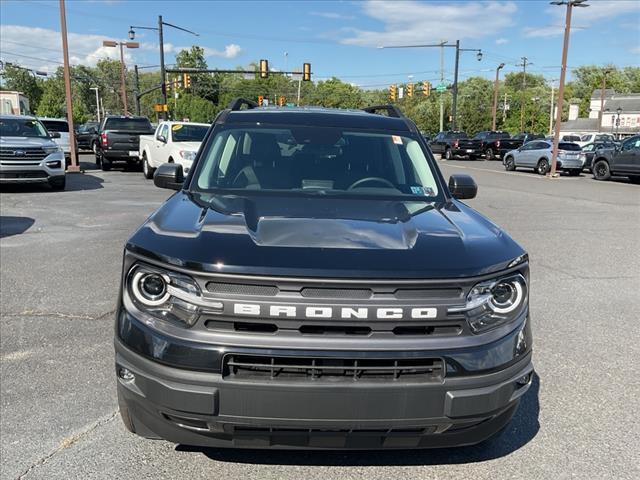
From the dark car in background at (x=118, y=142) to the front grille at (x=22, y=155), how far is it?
7.03 metres

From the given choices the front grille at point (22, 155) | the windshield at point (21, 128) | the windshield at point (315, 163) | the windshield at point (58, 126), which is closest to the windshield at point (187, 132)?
the windshield at point (21, 128)

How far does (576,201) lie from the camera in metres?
15.4

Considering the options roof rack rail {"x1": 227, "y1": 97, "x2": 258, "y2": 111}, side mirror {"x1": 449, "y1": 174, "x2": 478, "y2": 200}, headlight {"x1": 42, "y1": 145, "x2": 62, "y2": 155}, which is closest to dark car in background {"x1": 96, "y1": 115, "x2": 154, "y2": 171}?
headlight {"x1": 42, "y1": 145, "x2": 62, "y2": 155}

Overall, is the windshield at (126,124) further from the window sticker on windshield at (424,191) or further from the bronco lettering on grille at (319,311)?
the bronco lettering on grille at (319,311)

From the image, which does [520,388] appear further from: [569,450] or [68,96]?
[68,96]

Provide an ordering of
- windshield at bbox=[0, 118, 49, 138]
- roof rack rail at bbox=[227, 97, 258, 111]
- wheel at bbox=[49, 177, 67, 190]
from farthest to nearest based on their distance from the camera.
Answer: wheel at bbox=[49, 177, 67, 190] < windshield at bbox=[0, 118, 49, 138] < roof rack rail at bbox=[227, 97, 258, 111]

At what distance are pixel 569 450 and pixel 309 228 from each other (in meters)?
1.93

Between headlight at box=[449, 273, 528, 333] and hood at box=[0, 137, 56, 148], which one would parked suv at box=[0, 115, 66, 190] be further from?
headlight at box=[449, 273, 528, 333]

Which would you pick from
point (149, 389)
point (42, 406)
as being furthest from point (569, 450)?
point (42, 406)

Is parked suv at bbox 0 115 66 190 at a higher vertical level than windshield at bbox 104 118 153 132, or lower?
lower

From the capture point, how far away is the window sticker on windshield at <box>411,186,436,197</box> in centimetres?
373

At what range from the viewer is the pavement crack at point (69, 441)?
2.88 meters

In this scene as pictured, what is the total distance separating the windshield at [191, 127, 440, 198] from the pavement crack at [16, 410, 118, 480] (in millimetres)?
1500

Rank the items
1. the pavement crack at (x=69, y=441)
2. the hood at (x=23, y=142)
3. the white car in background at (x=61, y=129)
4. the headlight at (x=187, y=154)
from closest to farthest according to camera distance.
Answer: the pavement crack at (x=69, y=441), the hood at (x=23, y=142), the headlight at (x=187, y=154), the white car in background at (x=61, y=129)
